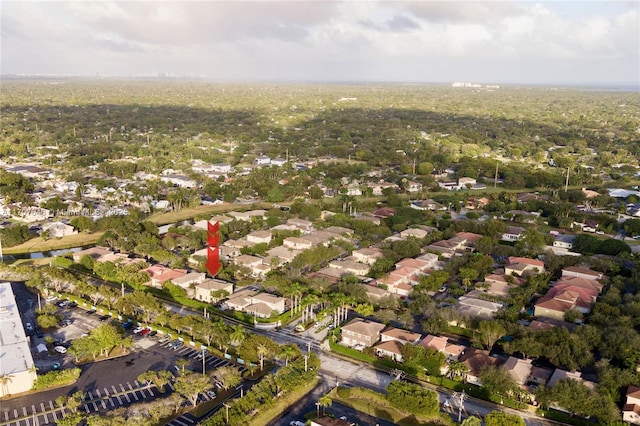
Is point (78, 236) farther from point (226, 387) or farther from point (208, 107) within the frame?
point (208, 107)

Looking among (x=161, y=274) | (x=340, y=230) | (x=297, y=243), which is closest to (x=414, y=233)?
(x=340, y=230)

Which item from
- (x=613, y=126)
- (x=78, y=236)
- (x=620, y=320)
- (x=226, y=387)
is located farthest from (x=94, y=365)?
(x=613, y=126)

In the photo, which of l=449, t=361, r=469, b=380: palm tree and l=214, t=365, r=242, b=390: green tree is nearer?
l=214, t=365, r=242, b=390: green tree

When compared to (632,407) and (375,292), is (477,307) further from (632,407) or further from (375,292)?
(632,407)

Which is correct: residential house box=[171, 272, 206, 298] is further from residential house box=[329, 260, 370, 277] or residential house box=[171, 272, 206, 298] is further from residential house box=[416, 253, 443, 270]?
residential house box=[416, 253, 443, 270]

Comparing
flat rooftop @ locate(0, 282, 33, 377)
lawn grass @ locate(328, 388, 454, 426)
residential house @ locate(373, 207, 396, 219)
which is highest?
residential house @ locate(373, 207, 396, 219)

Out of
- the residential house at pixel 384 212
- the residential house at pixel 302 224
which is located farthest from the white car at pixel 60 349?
the residential house at pixel 384 212

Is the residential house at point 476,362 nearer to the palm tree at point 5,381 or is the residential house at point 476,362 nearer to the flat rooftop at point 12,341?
the flat rooftop at point 12,341

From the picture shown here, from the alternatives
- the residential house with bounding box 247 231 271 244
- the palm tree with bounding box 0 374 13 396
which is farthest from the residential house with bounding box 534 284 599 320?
the palm tree with bounding box 0 374 13 396
